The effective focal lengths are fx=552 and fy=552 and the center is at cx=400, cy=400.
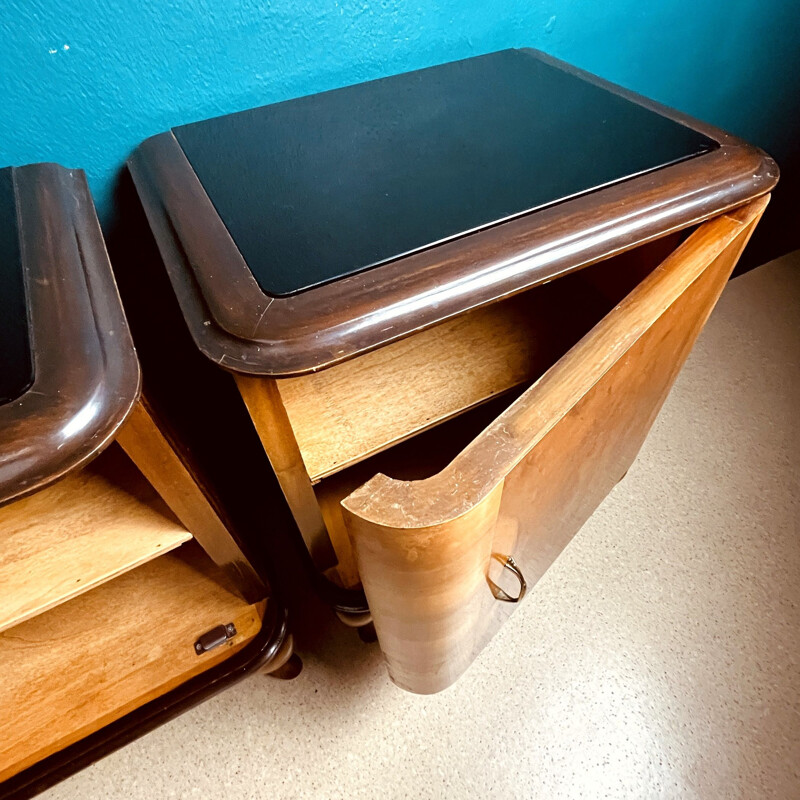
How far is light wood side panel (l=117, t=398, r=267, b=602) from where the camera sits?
39 cm

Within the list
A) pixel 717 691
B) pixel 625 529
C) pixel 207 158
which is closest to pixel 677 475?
pixel 625 529

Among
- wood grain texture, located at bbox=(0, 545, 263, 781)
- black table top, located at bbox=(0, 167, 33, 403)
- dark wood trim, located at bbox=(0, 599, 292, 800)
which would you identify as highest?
black table top, located at bbox=(0, 167, 33, 403)

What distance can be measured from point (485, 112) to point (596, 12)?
1.20 ft

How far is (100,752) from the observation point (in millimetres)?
610

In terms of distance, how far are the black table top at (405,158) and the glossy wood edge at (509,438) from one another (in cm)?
11

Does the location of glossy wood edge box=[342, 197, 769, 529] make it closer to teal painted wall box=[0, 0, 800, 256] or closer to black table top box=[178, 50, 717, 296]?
black table top box=[178, 50, 717, 296]

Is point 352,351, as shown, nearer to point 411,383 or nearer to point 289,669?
point 411,383

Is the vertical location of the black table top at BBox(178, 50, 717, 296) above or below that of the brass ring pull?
above

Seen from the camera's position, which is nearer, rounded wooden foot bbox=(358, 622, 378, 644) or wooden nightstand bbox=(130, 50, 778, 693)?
wooden nightstand bbox=(130, 50, 778, 693)

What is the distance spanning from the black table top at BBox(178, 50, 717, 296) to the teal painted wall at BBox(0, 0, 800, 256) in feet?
0.14

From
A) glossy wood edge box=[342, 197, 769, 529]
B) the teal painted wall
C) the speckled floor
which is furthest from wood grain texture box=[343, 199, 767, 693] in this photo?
the teal painted wall

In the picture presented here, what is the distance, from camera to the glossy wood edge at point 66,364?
0.30 meters

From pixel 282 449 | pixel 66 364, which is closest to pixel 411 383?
pixel 282 449

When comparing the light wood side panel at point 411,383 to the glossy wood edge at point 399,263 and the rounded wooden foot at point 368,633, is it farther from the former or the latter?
the rounded wooden foot at point 368,633
